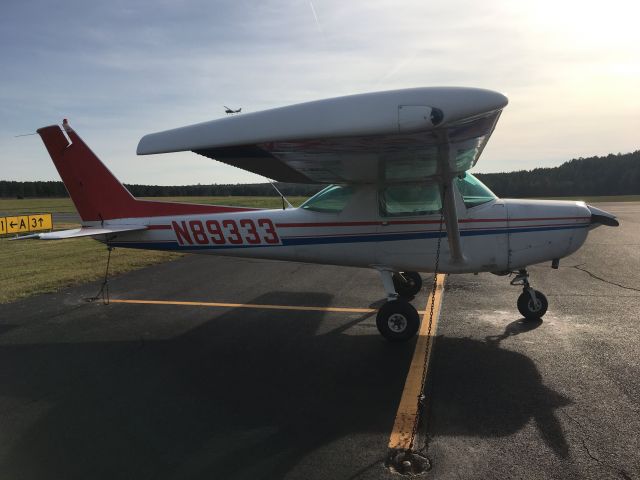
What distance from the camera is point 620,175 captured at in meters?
63.1

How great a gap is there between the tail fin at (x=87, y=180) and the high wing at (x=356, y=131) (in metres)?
3.02

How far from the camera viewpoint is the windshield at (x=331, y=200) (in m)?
6.01

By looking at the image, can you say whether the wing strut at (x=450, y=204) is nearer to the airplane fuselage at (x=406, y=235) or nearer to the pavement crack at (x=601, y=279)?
the airplane fuselage at (x=406, y=235)

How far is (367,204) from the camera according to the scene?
5863mm

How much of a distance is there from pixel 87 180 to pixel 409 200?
15.2ft

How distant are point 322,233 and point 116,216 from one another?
3.10m

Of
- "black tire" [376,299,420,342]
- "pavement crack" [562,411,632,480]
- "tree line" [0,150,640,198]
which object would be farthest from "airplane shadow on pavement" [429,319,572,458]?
"tree line" [0,150,640,198]

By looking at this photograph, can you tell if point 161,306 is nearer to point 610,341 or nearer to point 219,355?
point 219,355

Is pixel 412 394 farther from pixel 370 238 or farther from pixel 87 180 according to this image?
pixel 87 180

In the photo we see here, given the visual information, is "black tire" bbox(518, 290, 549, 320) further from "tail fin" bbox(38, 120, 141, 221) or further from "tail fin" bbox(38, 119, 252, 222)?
"tail fin" bbox(38, 120, 141, 221)

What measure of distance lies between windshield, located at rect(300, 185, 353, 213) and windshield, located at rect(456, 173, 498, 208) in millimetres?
1399

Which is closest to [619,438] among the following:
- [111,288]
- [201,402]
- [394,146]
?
[394,146]

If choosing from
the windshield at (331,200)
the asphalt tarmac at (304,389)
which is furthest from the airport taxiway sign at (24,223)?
the windshield at (331,200)

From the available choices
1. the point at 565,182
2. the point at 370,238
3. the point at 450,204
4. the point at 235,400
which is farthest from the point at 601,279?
the point at 565,182
